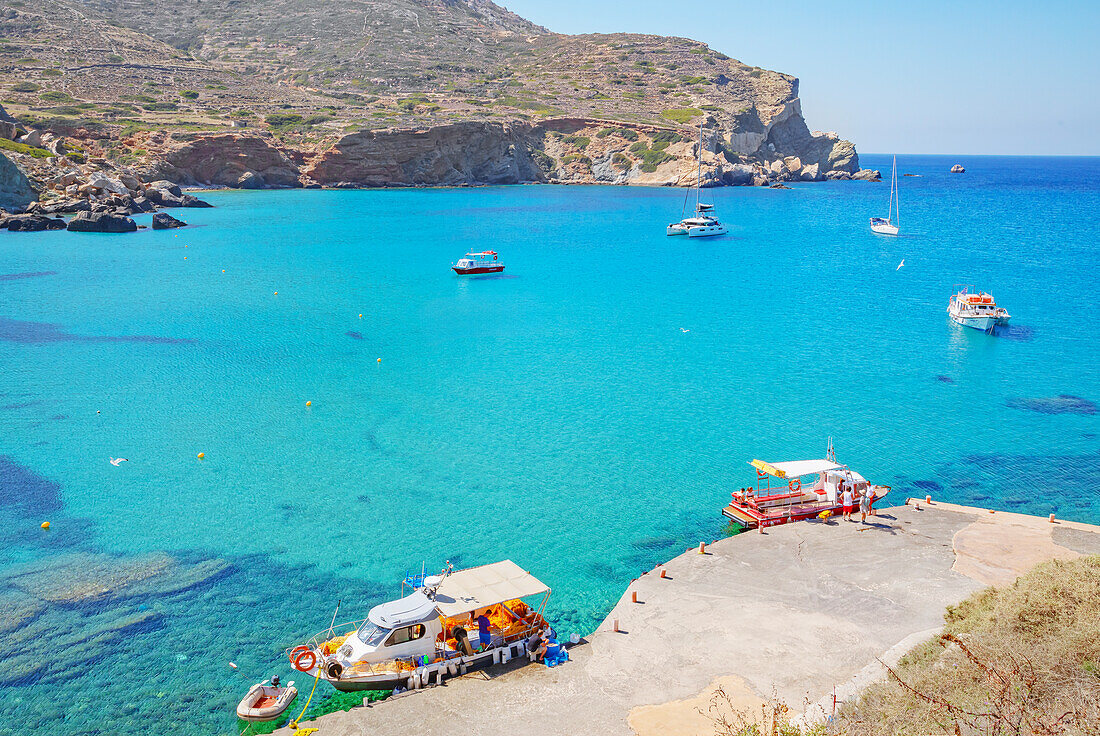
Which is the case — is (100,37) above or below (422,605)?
above

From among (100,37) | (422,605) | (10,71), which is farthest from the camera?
(100,37)

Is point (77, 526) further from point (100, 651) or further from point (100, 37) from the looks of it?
point (100, 37)

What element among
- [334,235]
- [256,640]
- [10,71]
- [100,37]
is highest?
[100,37]

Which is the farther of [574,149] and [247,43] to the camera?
[247,43]

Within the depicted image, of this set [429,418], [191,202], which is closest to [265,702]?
[429,418]

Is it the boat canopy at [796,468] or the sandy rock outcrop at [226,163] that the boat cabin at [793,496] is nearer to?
the boat canopy at [796,468]

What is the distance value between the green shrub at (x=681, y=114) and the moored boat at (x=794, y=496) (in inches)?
5785

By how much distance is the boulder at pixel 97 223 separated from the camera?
3501 inches

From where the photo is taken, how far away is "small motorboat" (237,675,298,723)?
1666 centimetres

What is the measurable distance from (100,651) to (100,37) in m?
182

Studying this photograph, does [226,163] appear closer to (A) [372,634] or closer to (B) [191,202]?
(B) [191,202]

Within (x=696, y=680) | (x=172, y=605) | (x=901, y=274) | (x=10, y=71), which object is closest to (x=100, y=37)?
(x=10, y=71)

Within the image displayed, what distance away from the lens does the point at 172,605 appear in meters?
21.3

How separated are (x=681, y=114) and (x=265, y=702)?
16473cm
